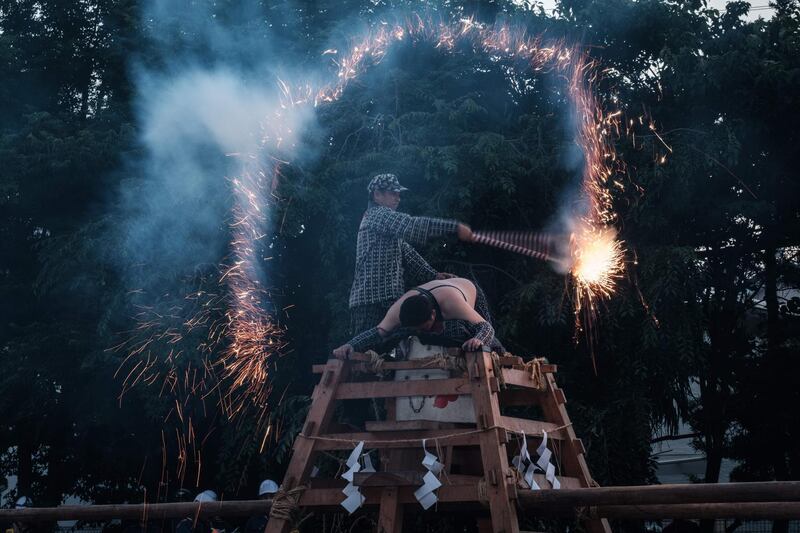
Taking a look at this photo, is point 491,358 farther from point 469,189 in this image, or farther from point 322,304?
point 322,304

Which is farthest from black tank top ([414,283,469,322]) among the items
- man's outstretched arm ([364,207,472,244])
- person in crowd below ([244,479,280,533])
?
person in crowd below ([244,479,280,533])

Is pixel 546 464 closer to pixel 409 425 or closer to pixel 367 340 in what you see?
pixel 409 425

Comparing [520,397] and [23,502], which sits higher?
[520,397]

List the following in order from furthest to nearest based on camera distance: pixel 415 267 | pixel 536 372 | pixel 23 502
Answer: pixel 23 502, pixel 415 267, pixel 536 372

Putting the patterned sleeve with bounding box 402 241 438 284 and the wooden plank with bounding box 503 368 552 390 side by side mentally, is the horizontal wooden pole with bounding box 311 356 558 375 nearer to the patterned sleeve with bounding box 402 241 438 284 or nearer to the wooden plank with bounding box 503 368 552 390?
the wooden plank with bounding box 503 368 552 390

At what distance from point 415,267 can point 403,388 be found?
1.36m

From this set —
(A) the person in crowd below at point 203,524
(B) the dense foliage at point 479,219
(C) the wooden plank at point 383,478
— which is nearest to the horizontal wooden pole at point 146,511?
(C) the wooden plank at point 383,478

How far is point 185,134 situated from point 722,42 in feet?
24.9

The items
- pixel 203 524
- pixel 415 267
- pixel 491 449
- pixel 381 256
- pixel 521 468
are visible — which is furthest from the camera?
pixel 203 524

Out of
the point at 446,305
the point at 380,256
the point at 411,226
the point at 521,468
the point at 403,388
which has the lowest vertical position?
the point at 521,468

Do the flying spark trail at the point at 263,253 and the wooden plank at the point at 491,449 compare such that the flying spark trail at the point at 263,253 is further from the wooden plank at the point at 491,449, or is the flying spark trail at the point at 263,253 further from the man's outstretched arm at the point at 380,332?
the wooden plank at the point at 491,449

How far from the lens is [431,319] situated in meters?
5.18

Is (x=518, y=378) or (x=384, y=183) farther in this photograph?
(x=384, y=183)

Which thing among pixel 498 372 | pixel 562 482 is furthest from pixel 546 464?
pixel 498 372
